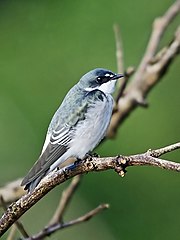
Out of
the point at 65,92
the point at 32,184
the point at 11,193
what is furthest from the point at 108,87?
the point at 65,92

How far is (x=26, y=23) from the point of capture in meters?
3.50

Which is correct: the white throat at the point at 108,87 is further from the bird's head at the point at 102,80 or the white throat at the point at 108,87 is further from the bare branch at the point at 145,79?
the bare branch at the point at 145,79

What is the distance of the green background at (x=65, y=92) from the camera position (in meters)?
2.71

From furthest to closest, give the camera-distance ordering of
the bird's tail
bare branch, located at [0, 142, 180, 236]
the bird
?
the bird
the bird's tail
bare branch, located at [0, 142, 180, 236]

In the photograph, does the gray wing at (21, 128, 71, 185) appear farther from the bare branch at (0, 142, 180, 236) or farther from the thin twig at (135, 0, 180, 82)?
the thin twig at (135, 0, 180, 82)

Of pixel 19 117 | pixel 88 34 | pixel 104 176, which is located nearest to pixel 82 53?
pixel 88 34

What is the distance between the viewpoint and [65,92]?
2938 mm

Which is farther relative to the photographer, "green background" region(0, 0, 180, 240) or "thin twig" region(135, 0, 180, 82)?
"green background" region(0, 0, 180, 240)

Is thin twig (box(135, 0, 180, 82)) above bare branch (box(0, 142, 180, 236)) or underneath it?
above

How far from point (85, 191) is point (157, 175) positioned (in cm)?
28

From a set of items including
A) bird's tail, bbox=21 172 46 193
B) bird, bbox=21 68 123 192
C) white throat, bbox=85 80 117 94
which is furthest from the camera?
white throat, bbox=85 80 117 94

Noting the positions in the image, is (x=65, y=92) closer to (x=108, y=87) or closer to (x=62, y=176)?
(x=108, y=87)

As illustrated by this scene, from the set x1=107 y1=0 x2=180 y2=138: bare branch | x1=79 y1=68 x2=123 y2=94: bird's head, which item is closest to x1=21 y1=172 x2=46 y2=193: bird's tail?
x1=79 y1=68 x2=123 y2=94: bird's head

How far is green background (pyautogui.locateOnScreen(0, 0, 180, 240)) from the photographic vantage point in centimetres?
271
